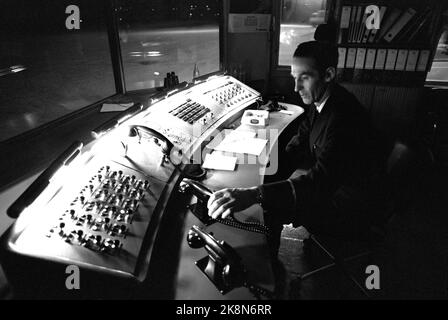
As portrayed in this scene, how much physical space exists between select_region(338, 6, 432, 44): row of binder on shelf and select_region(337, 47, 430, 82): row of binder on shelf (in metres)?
0.12

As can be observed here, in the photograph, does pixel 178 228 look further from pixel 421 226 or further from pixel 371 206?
pixel 421 226

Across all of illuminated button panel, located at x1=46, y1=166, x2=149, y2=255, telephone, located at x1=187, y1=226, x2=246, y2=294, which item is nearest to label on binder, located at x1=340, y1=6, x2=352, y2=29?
illuminated button panel, located at x1=46, y1=166, x2=149, y2=255

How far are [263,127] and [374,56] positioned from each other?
5.45 feet

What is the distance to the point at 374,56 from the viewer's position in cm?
294

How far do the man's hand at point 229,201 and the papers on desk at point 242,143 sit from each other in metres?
0.60

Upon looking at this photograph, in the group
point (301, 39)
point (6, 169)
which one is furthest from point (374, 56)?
point (6, 169)

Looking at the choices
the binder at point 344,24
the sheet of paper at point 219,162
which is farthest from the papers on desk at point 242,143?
the binder at point 344,24

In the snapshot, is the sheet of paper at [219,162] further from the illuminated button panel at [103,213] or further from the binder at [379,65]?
the binder at [379,65]

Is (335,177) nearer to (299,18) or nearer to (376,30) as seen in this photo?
(376,30)

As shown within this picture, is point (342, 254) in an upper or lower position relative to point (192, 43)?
lower

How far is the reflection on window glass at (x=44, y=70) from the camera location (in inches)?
54.3

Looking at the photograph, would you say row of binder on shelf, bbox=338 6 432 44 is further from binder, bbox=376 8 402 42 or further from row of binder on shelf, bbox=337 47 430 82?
row of binder on shelf, bbox=337 47 430 82

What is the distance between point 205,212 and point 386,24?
9.32 feet

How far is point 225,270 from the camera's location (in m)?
0.81
